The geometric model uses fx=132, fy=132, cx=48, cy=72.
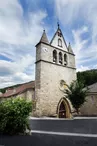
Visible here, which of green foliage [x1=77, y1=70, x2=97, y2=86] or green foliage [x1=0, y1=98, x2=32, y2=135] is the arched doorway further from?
green foliage [x1=77, y1=70, x2=97, y2=86]

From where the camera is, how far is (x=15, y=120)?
5.53 meters

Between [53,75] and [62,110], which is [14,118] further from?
[62,110]

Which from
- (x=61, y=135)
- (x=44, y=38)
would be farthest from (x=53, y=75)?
(x=61, y=135)

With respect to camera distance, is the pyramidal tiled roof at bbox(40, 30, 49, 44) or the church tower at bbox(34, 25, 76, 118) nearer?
the church tower at bbox(34, 25, 76, 118)

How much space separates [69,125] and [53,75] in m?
11.7

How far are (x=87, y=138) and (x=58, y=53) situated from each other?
1515 cm

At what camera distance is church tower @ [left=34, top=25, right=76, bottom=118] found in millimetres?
14891

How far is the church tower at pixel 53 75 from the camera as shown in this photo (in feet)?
48.9

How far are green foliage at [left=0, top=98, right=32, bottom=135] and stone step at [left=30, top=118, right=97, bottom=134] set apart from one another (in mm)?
636

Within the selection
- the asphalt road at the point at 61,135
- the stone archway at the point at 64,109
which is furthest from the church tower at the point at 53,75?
the asphalt road at the point at 61,135

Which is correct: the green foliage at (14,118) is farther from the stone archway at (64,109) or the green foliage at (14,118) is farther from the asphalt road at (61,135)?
the stone archway at (64,109)

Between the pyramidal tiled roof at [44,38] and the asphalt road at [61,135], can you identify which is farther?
the pyramidal tiled roof at [44,38]

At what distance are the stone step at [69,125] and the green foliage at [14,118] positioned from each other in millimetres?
636

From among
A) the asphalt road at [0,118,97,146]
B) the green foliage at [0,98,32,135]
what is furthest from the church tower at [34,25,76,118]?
the asphalt road at [0,118,97,146]
